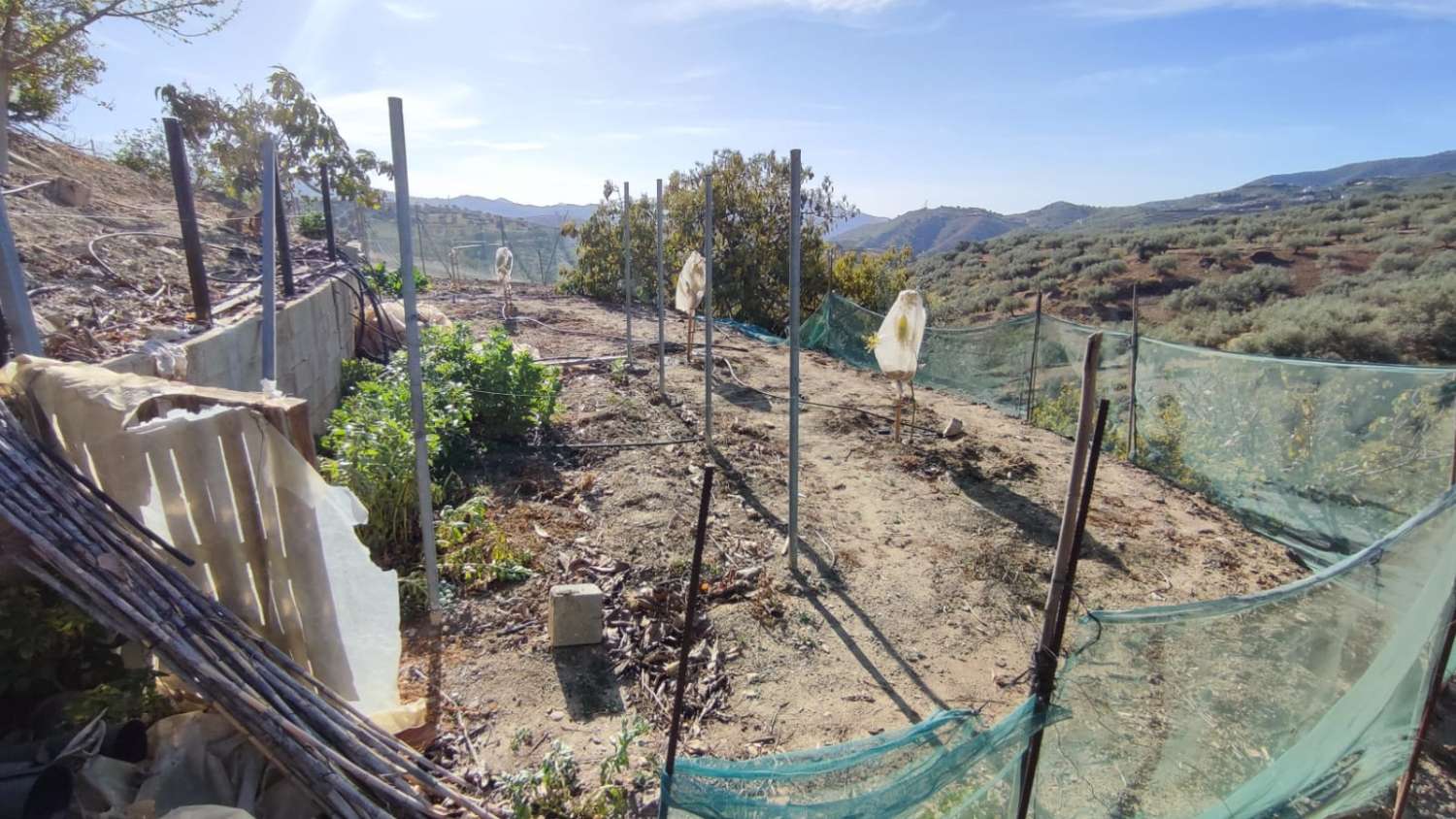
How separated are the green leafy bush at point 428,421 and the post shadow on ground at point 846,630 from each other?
2448 mm

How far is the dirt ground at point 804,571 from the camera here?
11.6 feet

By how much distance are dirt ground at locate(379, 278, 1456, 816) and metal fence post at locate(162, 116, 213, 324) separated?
92.7 inches

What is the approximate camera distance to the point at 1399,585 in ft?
8.69

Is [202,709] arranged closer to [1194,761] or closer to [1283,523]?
[1194,761]

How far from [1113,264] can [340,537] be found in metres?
26.9

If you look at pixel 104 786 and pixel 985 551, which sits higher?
pixel 104 786

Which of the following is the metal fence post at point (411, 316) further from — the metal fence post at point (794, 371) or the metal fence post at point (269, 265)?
the metal fence post at point (794, 371)

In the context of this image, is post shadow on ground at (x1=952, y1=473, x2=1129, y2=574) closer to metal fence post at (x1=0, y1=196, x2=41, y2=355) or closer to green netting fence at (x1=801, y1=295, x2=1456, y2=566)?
green netting fence at (x1=801, y1=295, x2=1456, y2=566)

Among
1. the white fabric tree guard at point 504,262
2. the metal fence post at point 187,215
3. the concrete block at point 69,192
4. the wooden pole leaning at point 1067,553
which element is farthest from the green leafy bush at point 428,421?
the white fabric tree guard at point 504,262

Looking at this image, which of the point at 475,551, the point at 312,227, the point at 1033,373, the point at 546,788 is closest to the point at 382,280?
the point at 312,227

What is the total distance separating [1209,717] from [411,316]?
3839 mm

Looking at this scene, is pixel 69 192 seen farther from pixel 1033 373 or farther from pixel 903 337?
pixel 1033 373

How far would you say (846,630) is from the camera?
4.35m

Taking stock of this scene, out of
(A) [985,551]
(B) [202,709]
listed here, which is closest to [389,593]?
(B) [202,709]
